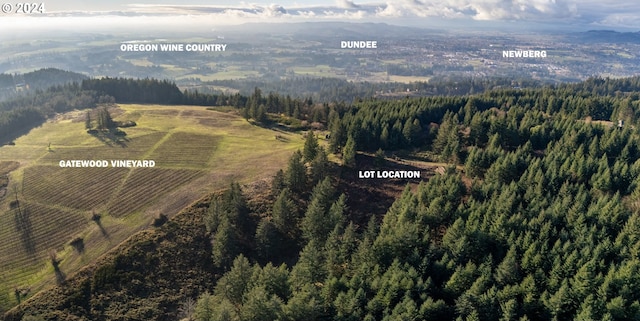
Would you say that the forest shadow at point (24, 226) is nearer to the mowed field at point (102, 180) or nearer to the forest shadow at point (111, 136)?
the mowed field at point (102, 180)

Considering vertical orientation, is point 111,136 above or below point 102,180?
above

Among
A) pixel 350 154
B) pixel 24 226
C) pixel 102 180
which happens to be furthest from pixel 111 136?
pixel 350 154

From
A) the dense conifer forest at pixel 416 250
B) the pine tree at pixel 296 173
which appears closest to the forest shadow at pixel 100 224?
the dense conifer forest at pixel 416 250

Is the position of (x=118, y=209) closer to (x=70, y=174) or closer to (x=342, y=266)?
(x=70, y=174)

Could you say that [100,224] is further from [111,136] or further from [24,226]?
[111,136]

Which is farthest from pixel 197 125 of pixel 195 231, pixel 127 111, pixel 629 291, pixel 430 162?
pixel 629 291

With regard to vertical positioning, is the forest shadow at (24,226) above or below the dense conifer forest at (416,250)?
below

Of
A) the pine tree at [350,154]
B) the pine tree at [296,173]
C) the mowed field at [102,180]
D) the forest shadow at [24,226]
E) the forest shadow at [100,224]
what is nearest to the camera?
the mowed field at [102,180]
